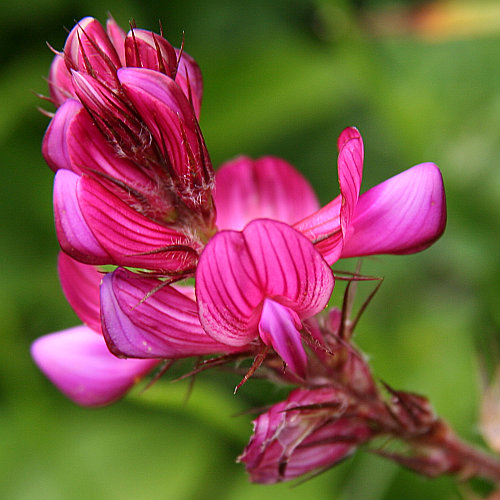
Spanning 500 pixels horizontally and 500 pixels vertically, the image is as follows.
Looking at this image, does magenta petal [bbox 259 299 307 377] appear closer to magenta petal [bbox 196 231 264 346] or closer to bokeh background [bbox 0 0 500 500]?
magenta petal [bbox 196 231 264 346]

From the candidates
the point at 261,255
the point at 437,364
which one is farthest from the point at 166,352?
the point at 437,364

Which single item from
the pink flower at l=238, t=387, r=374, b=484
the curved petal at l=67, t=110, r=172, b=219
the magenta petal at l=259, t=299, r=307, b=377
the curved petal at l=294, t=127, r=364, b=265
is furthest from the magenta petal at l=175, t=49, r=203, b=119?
the pink flower at l=238, t=387, r=374, b=484

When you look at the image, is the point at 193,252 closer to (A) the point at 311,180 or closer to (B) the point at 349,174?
(B) the point at 349,174

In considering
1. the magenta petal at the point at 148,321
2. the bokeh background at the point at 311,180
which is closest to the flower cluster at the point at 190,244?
the magenta petal at the point at 148,321

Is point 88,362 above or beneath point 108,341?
beneath

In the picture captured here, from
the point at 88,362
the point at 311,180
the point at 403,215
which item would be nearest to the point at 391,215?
the point at 403,215

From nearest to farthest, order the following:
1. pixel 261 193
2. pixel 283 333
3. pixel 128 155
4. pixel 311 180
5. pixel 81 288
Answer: pixel 283 333
pixel 128 155
pixel 81 288
pixel 261 193
pixel 311 180
